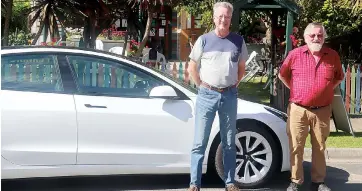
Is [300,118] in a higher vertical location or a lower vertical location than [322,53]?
lower

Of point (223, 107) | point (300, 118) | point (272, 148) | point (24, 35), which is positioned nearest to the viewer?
point (223, 107)

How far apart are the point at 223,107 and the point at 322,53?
3.64ft

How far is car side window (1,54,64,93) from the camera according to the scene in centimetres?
566

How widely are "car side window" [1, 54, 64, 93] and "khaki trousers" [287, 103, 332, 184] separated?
224 centimetres

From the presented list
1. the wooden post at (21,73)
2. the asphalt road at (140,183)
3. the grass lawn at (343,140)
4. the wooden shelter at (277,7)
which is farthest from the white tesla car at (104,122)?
the wooden shelter at (277,7)

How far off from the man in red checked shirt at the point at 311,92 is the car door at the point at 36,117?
2095 millimetres

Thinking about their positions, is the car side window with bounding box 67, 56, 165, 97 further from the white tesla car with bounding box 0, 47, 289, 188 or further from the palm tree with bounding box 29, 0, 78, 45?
the palm tree with bounding box 29, 0, 78, 45

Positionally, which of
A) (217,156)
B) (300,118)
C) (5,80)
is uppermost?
(5,80)

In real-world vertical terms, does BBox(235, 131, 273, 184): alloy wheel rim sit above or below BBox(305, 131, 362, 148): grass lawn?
above

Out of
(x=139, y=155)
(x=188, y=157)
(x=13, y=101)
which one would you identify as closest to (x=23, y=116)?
(x=13, y=101)

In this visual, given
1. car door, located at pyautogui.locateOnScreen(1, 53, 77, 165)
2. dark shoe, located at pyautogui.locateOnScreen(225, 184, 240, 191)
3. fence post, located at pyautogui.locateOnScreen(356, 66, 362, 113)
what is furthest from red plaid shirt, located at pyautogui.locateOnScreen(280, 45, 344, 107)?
fence post, located at pyautogui.locateOnScreen(356, 66, 362, 113)

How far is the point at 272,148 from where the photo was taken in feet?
20.0

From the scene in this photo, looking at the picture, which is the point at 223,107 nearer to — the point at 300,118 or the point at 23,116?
the point at 300,118

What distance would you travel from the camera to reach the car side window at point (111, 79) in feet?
19.2
